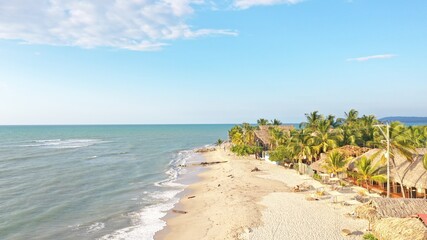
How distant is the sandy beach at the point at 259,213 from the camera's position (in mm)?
20438

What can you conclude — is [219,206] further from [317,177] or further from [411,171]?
[411,171]

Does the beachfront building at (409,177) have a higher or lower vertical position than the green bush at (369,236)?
higher

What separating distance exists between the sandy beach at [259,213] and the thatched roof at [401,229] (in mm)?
2740

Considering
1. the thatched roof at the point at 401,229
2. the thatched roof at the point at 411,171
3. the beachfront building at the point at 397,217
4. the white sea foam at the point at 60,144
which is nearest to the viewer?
the thatched roof at the point at 401,229

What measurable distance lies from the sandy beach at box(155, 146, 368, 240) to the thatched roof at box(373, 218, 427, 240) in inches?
108

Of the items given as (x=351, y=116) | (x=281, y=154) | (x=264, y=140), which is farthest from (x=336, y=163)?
(x=351, y=116)

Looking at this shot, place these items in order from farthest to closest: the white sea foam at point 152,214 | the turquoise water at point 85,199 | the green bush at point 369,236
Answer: the turquoise water at point 85,199 → the white sea foam at point 152,214 → the green bush at point 369,236

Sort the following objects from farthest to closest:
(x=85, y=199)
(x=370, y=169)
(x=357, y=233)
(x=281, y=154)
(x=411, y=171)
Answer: (x=281, y=154) < (x=85, y=199) < (x=370, y=169) < (x=411, y=171) < (x=357, y=233)

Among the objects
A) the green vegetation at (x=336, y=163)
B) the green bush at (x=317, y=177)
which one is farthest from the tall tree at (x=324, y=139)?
the green vegetation at (x=336, y=163)

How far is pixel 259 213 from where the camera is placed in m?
24.5

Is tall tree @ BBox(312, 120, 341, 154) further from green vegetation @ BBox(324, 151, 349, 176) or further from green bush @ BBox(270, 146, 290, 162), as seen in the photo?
green vegetation @ BBox(324, 151, 349, 176)

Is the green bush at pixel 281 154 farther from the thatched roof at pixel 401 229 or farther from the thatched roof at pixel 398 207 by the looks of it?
the thatched roof at pixel 401 229

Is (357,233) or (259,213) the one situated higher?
(357,233)

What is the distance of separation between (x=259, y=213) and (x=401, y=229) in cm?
1072
